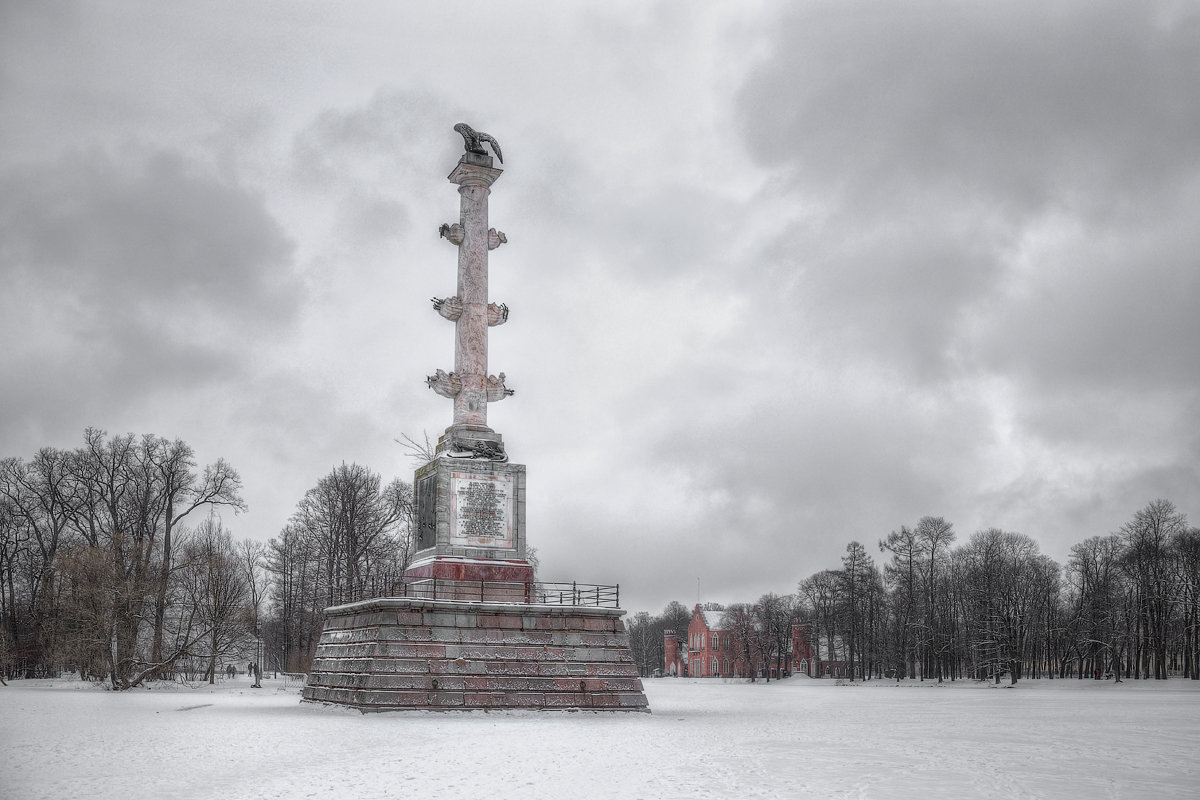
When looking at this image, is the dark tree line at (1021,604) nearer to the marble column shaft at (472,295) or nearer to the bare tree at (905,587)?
the bare tree at (905,587)

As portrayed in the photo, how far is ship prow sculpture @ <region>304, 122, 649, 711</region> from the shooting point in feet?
90.1

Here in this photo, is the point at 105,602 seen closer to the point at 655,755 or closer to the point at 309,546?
the point at 309,546

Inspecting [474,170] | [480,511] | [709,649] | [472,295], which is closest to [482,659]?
[480,511]

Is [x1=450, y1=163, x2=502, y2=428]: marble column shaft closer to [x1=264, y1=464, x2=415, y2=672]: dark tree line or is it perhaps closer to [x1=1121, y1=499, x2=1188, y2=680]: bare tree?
[x1=264, y1=464, x2=415, y2=672]: dark tree line

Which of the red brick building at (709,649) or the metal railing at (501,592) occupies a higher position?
the metal railing at (501,592)

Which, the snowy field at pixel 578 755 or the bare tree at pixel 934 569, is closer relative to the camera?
the snowy field at pixel 578 755

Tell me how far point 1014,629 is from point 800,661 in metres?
45.3

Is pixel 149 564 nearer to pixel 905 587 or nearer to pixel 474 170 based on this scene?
pixel 474 170

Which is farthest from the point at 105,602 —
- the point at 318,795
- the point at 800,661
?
the point at 800,661

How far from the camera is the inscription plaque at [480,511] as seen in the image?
1232 inches

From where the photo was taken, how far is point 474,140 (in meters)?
35.5

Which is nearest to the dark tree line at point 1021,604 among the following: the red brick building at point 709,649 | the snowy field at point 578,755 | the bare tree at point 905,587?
the bare tree at point 905,587

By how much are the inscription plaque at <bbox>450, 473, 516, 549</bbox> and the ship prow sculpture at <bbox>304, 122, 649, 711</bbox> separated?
0.03 meters

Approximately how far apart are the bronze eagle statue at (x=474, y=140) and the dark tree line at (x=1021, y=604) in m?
46.9
